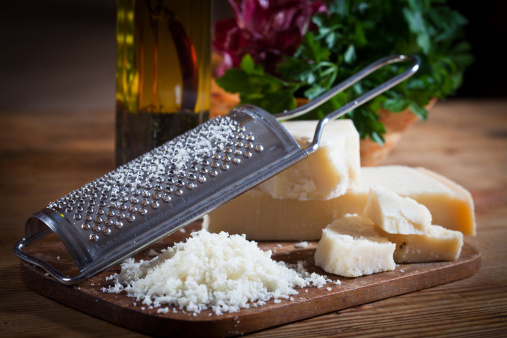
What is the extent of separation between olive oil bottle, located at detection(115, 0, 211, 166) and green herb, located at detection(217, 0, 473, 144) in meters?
0.09

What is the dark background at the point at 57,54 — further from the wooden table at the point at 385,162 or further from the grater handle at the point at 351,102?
the grater handle at the point at 351,102

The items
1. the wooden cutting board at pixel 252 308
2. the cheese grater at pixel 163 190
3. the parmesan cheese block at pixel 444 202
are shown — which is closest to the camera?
the wooden cutting board at pixel 252 308

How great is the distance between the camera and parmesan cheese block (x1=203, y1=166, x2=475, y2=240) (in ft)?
3.60

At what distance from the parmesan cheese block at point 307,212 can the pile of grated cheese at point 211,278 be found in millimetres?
178

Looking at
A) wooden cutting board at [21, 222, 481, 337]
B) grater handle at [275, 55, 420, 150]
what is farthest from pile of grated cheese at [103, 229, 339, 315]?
grater handle at [275, 55, 420, 150]

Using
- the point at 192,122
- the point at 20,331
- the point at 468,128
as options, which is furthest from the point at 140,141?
the point at 468,128

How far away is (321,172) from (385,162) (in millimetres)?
743

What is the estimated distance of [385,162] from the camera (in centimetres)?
173

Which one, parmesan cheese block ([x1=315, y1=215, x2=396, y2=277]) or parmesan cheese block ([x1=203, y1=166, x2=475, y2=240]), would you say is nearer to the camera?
parmesan cheese block ([x1=315, y1=215, x2=396, y2=277])

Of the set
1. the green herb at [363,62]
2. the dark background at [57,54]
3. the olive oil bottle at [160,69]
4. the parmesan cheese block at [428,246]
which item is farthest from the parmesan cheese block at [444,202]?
the dark background at [57,54]

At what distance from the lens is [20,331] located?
2.53ft

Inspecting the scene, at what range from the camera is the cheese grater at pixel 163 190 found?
87 centimetres

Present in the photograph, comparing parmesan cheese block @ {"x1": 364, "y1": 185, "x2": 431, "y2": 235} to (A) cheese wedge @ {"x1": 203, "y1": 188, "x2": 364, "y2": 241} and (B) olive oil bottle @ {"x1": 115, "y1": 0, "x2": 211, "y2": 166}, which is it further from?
(B) olive oil bottle @ {"x1": 115, "y1": 0, "x2": 211, "y2": 166}

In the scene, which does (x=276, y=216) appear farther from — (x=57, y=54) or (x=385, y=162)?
(x=57, y=54)
